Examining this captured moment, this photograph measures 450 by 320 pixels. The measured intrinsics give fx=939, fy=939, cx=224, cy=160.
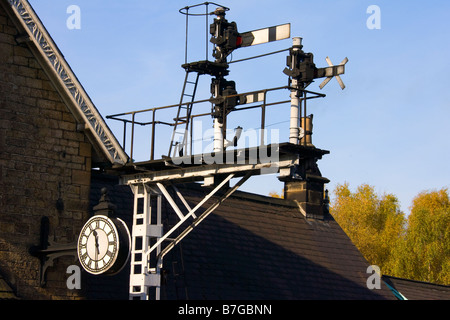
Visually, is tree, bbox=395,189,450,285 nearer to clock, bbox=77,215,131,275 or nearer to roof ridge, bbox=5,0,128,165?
roof ridge, bbox=5,0,128,165

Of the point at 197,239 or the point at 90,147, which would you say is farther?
the point at 197,239

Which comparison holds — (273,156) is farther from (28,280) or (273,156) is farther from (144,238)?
(28,280)

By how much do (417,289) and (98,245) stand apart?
17.1 meters

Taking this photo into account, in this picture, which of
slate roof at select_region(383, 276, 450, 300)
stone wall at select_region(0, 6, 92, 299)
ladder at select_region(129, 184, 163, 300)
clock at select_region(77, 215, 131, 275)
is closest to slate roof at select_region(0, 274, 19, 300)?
stone wall at select_region(0, 6, 92, 299)

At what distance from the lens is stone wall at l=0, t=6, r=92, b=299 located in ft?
58.0

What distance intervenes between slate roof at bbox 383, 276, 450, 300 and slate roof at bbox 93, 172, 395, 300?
170 cm

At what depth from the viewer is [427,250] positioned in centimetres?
5100

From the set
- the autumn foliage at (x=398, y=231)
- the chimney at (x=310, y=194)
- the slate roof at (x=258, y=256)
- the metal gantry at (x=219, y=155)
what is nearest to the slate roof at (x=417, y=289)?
the slate roof at (x=258, y=256)

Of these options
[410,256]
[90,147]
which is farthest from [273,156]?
[410,256]

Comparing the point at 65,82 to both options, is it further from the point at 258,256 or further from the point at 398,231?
the point at 398,231

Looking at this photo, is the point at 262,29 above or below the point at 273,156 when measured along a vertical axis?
above

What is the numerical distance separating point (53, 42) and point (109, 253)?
4422 mm
